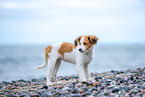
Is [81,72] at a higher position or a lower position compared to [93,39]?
lower

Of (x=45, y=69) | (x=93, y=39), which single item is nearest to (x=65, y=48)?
(x=93, y=39)

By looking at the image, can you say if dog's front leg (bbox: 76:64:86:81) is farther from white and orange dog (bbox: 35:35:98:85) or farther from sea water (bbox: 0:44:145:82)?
sea water (bbox: 0:44:145:82)

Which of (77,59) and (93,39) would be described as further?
(77,59)

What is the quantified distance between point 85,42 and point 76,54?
2.29 feet

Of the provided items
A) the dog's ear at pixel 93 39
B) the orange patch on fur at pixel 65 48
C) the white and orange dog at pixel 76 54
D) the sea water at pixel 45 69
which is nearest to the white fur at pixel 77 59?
the white and orange dog at pixel 76 54

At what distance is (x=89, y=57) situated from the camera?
7059mm

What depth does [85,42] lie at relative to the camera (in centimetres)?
664

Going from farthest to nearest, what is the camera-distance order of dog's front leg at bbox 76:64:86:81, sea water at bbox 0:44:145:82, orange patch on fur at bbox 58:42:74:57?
sea water at bbox 0:44:145:82, orange patch on fur at bbox 58:42:74:57, dog's front leg at bbox 76:64:86:81

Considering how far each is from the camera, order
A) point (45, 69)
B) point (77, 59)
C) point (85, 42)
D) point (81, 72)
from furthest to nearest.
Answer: point (45, 69) < point (77, 59) < point (81, 72) < point (85, 42)

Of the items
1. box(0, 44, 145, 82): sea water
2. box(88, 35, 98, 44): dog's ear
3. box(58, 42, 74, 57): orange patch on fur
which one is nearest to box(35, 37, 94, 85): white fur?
box(58, 42, 74, 57): orange patch on fur

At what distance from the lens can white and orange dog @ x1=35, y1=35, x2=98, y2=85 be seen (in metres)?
6.70

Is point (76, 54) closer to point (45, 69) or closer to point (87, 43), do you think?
point (87, 43)

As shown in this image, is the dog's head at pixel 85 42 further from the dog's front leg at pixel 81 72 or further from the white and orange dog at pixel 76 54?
the dog's front leg at pixel 81 72

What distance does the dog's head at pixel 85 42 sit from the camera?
21.7ft
